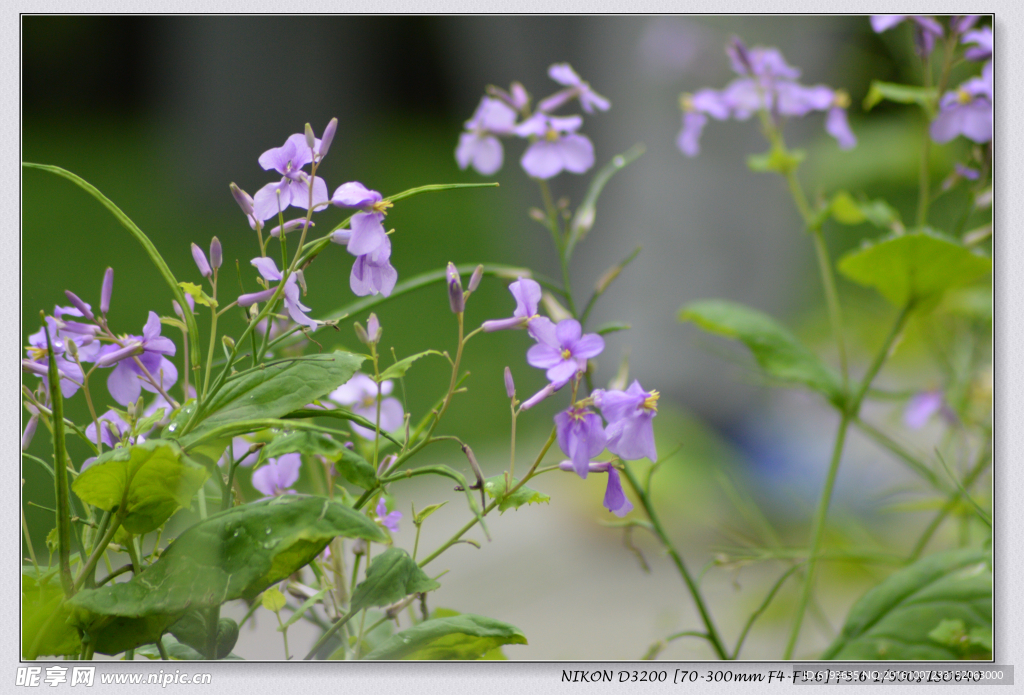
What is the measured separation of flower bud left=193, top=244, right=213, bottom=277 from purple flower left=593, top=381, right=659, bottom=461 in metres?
0.14

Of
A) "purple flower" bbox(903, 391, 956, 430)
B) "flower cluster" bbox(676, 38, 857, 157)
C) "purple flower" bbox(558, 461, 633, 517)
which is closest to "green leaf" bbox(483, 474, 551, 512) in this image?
"purple flower" bbox(558, 461, 633, 517)

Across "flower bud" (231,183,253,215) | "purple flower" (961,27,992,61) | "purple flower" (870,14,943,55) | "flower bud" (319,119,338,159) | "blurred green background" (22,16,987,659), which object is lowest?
"blurred green background" (22,16,987,659)

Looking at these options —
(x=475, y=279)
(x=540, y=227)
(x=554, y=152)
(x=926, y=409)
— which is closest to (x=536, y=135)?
(x=554, y=152)

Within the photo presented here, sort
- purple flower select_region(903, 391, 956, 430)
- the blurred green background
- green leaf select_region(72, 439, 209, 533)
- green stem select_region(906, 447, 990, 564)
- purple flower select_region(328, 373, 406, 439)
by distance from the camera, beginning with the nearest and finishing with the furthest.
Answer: green leaf select_region(72, 439, 209, 533)
purple flower select_region(328, 373, 406, 439)
green stem select_region(906, 447, 990, 564)
purple flower select_region(903, 391, 956, 430)
the blurred green background

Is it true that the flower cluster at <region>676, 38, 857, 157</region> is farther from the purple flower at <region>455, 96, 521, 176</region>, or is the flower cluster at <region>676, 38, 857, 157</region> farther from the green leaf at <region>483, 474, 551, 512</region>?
the green leaf at <region>483, 474, 551, 512</region>

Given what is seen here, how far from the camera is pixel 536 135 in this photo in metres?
0.43

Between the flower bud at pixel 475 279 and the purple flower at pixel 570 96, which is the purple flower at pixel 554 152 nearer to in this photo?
the purple flower at pixel 570 96

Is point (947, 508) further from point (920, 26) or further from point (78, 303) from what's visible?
point (78, 303)

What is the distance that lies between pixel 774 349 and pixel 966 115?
172mm

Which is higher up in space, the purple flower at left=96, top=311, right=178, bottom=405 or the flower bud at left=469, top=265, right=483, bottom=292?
the flower bud at left=469, top=265, right=483, bottom=292

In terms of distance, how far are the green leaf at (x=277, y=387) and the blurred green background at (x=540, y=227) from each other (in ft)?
0.33

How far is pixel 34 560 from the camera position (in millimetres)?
312

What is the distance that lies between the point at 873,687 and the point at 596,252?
62.1 inches

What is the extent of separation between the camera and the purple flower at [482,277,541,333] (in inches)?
11.4
